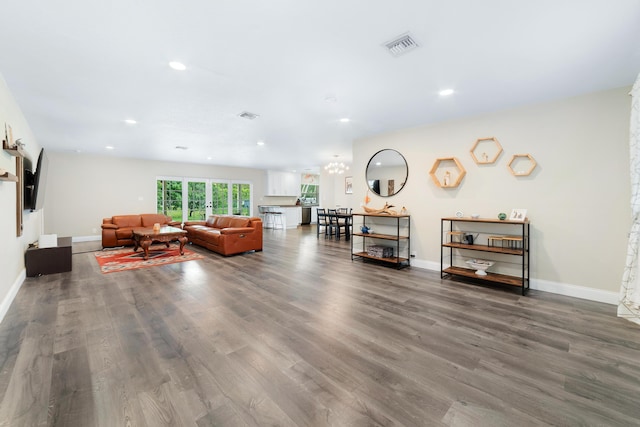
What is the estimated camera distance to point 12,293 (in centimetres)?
325

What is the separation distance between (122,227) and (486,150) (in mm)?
8095

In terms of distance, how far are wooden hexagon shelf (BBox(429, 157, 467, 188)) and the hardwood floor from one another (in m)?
1.74

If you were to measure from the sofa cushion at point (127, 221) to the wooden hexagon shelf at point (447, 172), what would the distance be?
7281 millimetres

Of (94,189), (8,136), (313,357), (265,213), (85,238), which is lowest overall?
(313,357)

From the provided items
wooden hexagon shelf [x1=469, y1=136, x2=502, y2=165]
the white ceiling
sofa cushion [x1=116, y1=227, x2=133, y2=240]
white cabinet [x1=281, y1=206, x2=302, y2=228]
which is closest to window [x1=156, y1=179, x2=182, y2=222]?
sofa cushion [x1=116, y1=227, x2=133, y2=240]

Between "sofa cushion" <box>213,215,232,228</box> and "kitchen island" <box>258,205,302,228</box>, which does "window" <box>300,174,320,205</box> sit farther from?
"sofa cushion" <box>213,215,232,228</box>

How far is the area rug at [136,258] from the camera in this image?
4840mm

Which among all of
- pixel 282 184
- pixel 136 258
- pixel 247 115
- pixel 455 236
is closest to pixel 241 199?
pixel 282 184

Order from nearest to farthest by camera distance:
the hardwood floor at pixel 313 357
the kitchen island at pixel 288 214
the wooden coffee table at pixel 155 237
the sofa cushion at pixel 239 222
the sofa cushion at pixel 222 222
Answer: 1. the hardwood floor at pixel 313 357
2. the wooden coffee table at pixel 155 237
3. the sofa cushion at pixel 239 222
4. the sofa cushion at pixel 222 222
5. the kitchen island at pixel 288 214

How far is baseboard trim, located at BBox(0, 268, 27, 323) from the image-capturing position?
280 cm

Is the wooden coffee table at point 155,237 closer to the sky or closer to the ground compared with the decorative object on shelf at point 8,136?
closer to the ground

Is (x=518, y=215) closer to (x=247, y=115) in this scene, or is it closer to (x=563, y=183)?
(x=563, y=183)

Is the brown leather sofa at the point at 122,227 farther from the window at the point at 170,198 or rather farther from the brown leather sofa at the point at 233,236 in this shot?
the window at the point at 170,198

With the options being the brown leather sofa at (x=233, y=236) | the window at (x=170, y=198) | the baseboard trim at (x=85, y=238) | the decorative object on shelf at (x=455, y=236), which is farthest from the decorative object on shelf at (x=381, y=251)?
the baseboard trim at (x=85, y=238)
